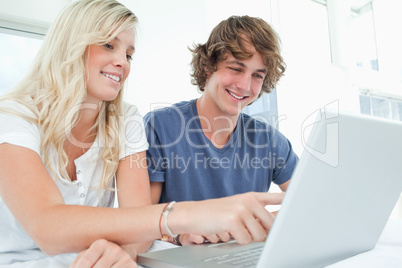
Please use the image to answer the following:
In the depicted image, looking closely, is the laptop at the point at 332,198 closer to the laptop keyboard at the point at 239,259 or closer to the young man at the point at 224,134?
the laptop keyboard at the point at 239,259

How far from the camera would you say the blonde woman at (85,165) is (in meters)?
0.58

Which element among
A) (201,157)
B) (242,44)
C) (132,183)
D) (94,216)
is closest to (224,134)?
(201,157)

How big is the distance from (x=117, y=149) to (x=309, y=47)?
387cm

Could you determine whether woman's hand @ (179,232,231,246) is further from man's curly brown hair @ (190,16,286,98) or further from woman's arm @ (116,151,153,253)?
man's curly brown hair @ (190,16,286,98)

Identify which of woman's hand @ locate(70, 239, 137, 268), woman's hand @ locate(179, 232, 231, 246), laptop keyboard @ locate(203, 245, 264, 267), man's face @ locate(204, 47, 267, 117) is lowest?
woman's hand @ locate(179, 232, 231, 246)

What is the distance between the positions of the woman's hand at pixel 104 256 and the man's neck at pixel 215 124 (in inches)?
34.0

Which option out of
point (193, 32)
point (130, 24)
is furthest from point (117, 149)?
point (193, 32)

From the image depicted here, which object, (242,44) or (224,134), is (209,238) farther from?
(242,44)

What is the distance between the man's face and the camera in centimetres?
142

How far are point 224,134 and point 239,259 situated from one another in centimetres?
88

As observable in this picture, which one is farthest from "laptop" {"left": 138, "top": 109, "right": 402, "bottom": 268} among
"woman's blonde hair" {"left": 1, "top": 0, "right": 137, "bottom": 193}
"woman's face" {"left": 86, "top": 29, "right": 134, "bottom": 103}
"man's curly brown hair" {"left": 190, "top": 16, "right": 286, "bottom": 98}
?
"man's curly brown hair" {"left": 190, "top": 16, "right": 286, "bottom": 98}

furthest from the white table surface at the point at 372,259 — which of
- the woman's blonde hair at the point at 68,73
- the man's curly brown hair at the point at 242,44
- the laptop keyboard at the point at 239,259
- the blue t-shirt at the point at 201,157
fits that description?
the man's curly brown hair at the point at 242,44

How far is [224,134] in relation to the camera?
4.73 feet

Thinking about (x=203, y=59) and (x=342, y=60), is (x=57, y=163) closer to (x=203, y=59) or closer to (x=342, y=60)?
(x=203, y=59)
